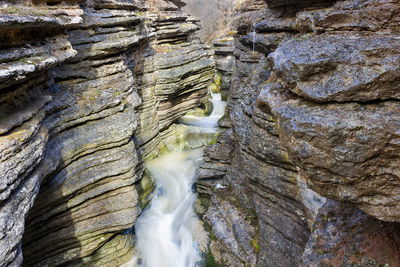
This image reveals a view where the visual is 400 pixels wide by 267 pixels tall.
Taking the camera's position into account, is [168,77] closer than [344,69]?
No

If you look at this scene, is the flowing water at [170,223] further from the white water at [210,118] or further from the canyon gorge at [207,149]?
the white water at [210,118]

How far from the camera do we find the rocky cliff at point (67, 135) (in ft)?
18.5

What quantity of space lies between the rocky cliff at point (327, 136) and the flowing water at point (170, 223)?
3.13 metres

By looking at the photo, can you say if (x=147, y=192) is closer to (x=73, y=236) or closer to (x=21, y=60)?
(x=73, y=236)

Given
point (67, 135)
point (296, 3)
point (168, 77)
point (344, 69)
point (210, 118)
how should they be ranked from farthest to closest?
1. point (210, 118)
2. point (168, 77)
3. point (67, 135)
4. point (296, 3)
5. point (344, 69)

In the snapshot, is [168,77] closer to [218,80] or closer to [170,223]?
[170,223]

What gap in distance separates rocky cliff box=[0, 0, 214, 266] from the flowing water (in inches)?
39.5

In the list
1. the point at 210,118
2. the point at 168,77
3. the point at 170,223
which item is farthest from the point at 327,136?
the point at 210,118

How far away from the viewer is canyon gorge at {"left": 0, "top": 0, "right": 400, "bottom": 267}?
4.30m

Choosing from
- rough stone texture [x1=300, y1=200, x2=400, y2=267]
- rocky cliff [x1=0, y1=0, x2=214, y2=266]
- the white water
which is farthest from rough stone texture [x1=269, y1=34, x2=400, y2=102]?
the white water

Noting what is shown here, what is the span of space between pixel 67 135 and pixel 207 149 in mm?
6198

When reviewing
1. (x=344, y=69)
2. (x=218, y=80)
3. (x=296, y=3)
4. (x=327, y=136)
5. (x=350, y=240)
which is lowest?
→ (x=218, y=80)

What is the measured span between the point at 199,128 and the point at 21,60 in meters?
13.5

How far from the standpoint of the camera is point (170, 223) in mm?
12648
